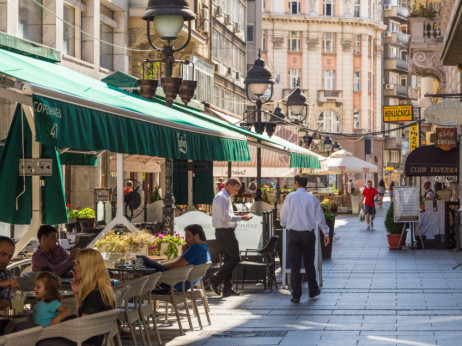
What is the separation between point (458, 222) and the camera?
79.9ft

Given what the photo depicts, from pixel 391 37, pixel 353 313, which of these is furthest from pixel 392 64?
pixel 353 313

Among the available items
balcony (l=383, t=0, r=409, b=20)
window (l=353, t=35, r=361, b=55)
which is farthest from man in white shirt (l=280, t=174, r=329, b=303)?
balcony (l=383, t=0, r=409, b=20)

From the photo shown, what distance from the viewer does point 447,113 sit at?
2131cm

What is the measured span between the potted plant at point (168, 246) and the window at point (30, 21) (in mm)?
11944

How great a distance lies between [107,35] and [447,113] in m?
13.4

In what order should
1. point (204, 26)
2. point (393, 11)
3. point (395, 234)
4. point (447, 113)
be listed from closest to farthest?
point (447, 113), point (395, 234), point (204, 26), point (393, 11)

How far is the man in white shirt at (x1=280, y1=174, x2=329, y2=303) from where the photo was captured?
1492 cm

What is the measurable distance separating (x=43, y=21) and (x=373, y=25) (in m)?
66.7

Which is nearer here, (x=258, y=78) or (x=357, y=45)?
(x=258, y=78)

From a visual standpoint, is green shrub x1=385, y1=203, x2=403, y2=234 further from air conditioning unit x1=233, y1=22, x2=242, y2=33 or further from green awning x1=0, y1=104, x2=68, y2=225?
air conditioning unit x1=233, y1=22, x2=242, y2=33

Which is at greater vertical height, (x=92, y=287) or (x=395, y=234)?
(x=92, y=287)

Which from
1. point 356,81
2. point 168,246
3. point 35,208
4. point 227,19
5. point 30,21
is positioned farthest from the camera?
point 356,81

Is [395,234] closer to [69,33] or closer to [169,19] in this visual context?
[69,33]

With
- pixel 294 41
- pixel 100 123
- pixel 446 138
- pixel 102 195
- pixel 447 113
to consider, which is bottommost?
pixel 102 195
